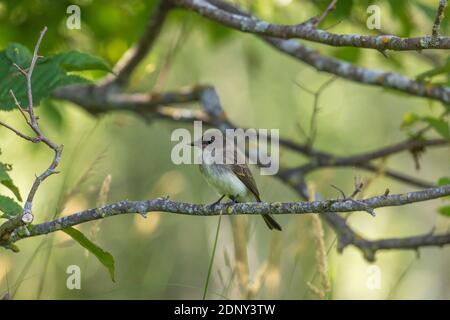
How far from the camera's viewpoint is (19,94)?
11.9 ft

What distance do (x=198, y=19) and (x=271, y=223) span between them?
236 cm

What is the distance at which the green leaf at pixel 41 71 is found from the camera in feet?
11.7

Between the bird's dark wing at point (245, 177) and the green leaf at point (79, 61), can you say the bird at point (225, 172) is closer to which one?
the bird's dark wing at point (245, 177)

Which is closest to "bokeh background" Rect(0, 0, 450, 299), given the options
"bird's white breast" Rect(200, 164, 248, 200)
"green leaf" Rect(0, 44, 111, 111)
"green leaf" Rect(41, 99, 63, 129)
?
"green leaf" Rect(41, 99, 63, 129)

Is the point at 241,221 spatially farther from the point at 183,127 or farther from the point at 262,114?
the point at 262,114

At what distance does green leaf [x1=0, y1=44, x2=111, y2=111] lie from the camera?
11.7 ft

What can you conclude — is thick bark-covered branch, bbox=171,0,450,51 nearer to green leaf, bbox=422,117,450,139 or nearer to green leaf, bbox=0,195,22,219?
green leaf, bbox=422,117,450,139

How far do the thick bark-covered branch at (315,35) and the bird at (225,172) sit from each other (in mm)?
923

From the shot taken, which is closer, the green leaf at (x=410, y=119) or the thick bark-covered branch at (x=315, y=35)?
the thick bark-covered branch at (x=315, y=35)

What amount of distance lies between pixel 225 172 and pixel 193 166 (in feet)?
→ 12.1

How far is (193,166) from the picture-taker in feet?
27.1

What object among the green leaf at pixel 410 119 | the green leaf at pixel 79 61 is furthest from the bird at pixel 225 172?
the green leaf at pixel 79 61

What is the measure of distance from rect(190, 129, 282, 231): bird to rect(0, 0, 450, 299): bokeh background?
279 mm

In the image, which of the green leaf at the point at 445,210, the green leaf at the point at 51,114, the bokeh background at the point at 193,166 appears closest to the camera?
the green leaf at the point at 445,210
